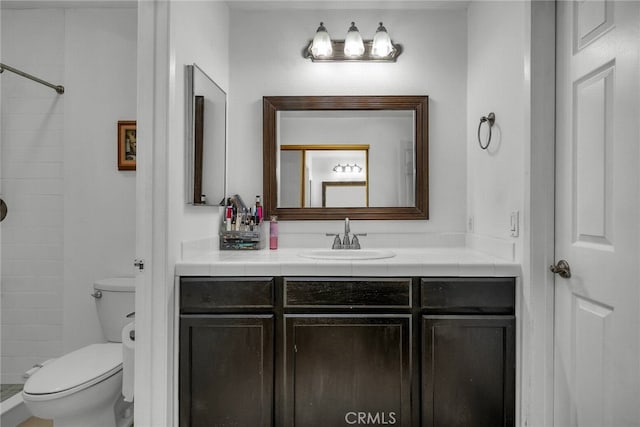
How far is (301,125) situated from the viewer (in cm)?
236

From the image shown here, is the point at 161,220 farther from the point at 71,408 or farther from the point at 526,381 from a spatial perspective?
the point at 526,381

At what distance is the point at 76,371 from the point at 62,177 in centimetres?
120

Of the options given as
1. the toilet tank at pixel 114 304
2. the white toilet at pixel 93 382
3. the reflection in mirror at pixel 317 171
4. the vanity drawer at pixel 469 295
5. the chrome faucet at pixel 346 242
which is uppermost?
the reflection in mirror at pixel 317 171

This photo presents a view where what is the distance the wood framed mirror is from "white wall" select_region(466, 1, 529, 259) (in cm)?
27

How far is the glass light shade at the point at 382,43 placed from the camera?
2.26 metres

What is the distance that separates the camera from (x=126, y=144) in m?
2.43

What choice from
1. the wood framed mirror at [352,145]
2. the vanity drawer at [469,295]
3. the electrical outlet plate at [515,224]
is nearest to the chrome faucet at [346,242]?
the wood framed mirror at [352,145]

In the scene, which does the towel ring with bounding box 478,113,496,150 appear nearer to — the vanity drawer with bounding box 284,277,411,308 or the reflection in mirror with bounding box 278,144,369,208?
the reflection in mirror with bounding box 278,144,369,208

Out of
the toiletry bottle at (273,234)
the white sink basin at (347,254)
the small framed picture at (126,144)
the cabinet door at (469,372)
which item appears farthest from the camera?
the small framed picture at (126,144)

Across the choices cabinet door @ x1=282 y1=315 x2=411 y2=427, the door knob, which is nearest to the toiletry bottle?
cabinet door @ x1=282 y1=315 x2=411 y2=427

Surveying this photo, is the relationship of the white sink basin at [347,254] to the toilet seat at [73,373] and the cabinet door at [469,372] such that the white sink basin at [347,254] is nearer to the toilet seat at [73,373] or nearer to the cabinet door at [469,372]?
the cabinet door at [469,372]

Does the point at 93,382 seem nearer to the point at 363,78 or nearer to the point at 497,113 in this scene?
the point at 363,78

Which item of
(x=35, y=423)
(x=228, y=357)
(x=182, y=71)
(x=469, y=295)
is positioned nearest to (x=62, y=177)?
(x=182, y=71)

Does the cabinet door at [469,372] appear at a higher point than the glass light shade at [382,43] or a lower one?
lower
